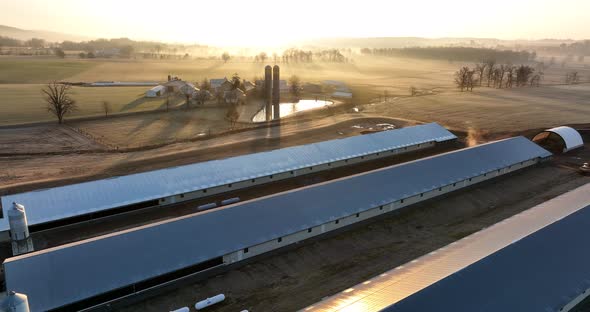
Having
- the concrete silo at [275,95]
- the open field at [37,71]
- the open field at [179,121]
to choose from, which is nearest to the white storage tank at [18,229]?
the open field at [179,121]

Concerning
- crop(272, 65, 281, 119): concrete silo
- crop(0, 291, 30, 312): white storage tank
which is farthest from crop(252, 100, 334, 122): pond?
crop(0, 291, 30, 312): white storage tank

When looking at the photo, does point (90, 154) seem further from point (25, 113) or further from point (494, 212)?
point (494, 212)

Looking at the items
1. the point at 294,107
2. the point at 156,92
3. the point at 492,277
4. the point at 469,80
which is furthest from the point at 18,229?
the point at 469,80

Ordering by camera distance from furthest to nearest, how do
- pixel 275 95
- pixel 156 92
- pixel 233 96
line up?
1. pixel 156 92
2. pixel 233 96
3. pixel 275 95

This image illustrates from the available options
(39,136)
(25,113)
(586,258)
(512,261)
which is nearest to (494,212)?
(586,258)

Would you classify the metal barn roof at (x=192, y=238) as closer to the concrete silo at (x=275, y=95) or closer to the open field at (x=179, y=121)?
the open field at (x=179, y=121)

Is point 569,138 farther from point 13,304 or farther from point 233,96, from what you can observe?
point 233,96

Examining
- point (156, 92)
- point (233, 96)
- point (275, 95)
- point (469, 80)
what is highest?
point (469, 80)

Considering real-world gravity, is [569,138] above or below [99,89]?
below

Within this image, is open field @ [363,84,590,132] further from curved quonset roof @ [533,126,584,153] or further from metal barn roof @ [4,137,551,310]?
metal barn roof @ [4,137,551,310]
